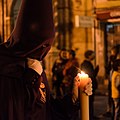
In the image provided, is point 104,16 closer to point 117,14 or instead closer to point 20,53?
point 117,14

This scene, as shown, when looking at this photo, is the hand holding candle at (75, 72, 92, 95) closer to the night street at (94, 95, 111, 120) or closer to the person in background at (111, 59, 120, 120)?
the person in background at (111, 59, 120, 120)

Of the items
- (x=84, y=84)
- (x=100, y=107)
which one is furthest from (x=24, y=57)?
(x=100, y=107)

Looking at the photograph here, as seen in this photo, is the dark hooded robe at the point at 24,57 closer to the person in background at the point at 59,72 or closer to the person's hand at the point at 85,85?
the person's hand at the point at 85,85

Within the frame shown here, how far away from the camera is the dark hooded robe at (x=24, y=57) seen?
2.03m

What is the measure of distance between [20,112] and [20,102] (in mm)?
52

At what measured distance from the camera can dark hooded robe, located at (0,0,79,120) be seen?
2.03 m

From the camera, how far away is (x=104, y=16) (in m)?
15.1

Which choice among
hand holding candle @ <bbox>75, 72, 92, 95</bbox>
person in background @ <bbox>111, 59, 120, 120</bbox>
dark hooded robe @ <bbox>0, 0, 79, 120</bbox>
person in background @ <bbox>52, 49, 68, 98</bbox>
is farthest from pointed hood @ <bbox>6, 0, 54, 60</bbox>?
person in background @ <bbox>52, 49, 68, 98</bbox>

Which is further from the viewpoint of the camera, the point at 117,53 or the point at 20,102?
the point at 117,53

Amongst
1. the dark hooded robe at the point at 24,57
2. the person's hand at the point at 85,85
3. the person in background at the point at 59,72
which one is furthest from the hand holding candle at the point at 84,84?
the person in background at the point at 59,72

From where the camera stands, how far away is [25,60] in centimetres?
214

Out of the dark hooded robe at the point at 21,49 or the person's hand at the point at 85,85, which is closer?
the person's hand at the point at 85,85

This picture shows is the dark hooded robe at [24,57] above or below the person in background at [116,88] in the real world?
above

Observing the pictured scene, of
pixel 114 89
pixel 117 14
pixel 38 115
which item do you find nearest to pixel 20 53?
pixel 38 115
